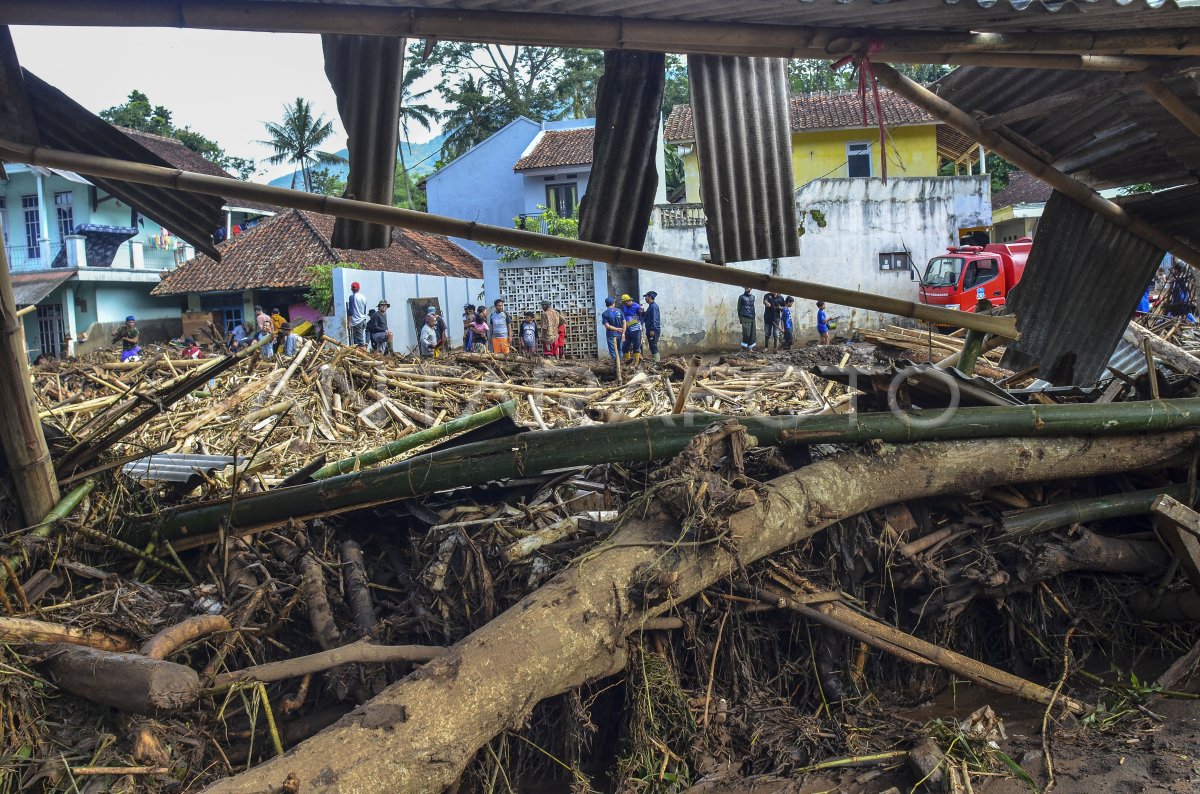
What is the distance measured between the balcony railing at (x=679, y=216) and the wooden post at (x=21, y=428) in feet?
66.9

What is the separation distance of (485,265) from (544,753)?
22.2 m

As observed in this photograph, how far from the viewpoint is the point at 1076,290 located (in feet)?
22.9

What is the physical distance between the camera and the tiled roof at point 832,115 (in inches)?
1050

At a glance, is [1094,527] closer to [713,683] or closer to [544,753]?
[713,683]

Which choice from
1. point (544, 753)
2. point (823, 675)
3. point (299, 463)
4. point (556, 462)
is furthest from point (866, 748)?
point (299, 463)

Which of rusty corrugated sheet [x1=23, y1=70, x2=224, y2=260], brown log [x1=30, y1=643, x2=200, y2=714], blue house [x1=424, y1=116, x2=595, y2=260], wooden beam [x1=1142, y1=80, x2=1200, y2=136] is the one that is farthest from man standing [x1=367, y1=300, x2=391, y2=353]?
blue house [x1=424, y1=116, x2=595, y2=260]

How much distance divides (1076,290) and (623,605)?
4.78 metres

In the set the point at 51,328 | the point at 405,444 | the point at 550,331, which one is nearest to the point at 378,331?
the point at 550,331

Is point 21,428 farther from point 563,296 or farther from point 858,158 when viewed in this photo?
point 858,158

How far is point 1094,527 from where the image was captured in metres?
5.70

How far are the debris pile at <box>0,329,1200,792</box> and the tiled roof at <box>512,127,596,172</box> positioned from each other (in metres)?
24.0

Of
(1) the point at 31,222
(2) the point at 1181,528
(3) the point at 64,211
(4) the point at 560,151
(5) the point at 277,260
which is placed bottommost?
(2) the point at 1181,528

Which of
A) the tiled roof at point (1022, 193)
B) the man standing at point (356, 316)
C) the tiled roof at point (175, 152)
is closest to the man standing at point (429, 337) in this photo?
the man standing at point (356, 316)

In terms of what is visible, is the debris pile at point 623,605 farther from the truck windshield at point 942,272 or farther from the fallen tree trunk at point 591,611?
the truck windshield at point 942,272
